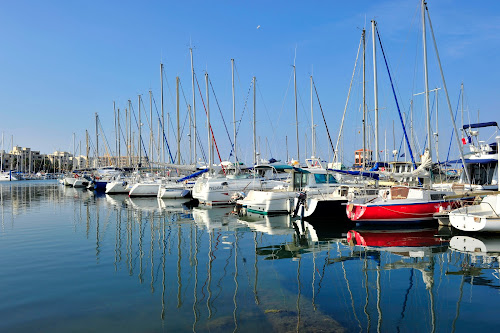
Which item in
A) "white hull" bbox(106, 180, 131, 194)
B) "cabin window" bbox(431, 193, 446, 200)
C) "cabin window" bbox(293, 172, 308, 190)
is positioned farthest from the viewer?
"white hull" bbox(106, 180, 131, 194)

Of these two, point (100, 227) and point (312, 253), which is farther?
point (100, 227)

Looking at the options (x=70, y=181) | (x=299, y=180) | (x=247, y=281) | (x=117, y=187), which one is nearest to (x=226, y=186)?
(x=299, y=180)

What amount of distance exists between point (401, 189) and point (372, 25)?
43.8 ft

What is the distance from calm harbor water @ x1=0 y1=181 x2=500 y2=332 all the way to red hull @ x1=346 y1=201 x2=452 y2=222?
3.55ft

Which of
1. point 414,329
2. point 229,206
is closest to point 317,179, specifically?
point 229,206

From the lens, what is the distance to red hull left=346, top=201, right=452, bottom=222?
63.8 ft

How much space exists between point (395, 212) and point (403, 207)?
48 centimetres

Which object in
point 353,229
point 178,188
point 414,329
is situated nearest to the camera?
point 414,329

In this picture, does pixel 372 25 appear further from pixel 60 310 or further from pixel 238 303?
pixel 60 310

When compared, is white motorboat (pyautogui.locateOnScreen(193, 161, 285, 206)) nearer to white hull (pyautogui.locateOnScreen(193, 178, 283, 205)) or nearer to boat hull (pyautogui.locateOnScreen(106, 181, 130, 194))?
white hull (pyautogui.locateOnScreen(193, 178, 283, 205))

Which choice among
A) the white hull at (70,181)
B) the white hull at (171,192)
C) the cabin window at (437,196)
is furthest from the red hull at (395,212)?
the white hull at (70,181)

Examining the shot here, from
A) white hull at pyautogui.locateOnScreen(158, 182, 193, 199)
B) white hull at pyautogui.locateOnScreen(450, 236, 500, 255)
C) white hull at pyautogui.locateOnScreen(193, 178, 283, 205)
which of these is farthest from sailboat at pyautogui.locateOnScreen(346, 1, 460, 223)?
white hull at pyautogui.locateOnScreen(158, 182, 193, 199)

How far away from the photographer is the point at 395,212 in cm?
1944

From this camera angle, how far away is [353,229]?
1931 cm
